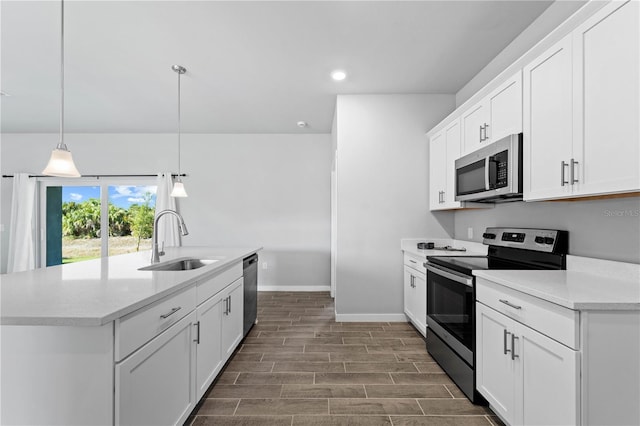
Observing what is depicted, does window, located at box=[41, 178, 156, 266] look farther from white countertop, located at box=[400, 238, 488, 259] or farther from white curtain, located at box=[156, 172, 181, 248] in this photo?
white countertop, located at box=[400, 238, 488, 259]

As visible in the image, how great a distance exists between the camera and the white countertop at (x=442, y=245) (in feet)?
9.93

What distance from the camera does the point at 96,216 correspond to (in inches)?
217

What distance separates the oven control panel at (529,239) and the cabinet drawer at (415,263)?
59 centimetres

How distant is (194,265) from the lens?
283cm

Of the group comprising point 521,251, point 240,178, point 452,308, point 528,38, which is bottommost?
point 452,308

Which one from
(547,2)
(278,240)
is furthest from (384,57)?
(278,240)

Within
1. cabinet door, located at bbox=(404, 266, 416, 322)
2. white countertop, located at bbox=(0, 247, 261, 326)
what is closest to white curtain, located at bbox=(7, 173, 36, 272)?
white countertop, located at bbox=(0, 247, 261, 326)

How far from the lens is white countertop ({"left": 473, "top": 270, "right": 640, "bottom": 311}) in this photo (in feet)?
4.10

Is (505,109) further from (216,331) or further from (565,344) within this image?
(216,331)

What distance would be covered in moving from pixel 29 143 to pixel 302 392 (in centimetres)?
634

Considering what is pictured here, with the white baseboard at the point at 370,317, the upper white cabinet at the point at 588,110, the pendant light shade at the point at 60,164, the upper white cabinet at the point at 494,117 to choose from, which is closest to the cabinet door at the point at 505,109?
the upper white cabinet at the point at 494,117

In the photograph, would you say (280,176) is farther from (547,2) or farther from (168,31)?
(547,2)

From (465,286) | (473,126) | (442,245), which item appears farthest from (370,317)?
(473,126)

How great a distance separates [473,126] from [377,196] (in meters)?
1.32
